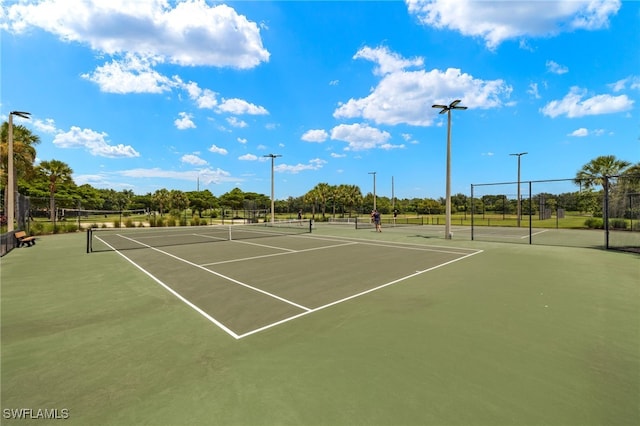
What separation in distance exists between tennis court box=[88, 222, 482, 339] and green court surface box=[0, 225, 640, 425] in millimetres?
76

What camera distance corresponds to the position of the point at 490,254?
12.4 m

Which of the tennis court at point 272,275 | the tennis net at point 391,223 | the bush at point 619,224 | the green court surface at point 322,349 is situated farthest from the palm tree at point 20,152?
the bush at point 619,224

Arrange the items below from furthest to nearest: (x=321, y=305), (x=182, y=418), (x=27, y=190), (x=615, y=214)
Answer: (x=27, y=190) → (x=615, y=214) → (x=321, y=305) → (x=182, y=418)

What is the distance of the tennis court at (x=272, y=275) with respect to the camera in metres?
5.62

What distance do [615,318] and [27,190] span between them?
7023 cm

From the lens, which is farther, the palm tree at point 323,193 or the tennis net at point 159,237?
the palm tree at point 323,193

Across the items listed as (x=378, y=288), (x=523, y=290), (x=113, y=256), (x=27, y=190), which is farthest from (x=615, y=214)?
(x=27, y=190)

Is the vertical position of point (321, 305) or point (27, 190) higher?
point (27, 190)

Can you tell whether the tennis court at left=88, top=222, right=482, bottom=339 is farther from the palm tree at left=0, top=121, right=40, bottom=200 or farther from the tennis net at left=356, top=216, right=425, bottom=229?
the tennis net at left=356, top=216, right=425, bottom=229

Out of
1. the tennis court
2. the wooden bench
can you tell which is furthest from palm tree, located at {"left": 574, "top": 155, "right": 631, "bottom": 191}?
the wooden bench

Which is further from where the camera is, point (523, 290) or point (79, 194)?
point (79, 194)

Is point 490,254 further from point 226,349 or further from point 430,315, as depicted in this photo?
point 226,349

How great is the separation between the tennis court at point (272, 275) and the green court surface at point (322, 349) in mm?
76

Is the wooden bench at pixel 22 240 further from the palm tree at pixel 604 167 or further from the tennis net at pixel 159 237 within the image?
the palm tree at pixel 604 167
